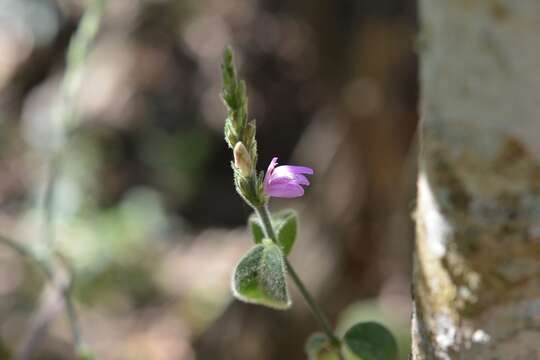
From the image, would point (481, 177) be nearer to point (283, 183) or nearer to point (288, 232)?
point (283, 183)

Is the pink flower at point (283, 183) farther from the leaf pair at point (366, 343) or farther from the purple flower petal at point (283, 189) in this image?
the leaf pair at point (366, 343)

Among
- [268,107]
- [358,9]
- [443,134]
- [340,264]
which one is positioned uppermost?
[443,134]

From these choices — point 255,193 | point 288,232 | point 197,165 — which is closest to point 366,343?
point 288,232

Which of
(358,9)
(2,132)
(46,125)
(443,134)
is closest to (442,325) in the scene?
(443,134)

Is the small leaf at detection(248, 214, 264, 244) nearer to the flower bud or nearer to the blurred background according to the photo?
the flower bud

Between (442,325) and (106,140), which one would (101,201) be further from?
(442,325)

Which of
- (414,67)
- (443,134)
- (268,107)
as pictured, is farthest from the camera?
(268,107)

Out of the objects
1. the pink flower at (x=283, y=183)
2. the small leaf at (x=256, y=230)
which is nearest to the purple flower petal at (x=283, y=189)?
the pink flower at (x=283, y=183)

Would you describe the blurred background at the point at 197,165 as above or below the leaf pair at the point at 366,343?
below
